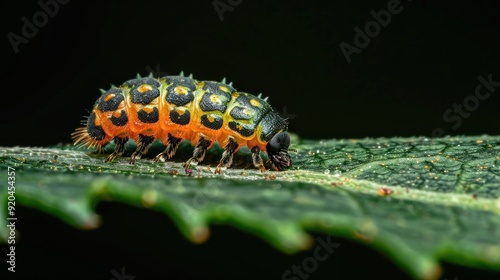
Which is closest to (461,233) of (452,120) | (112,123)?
(112,123)

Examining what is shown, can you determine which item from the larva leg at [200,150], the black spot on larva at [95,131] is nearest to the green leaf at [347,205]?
the larva leg at [200,150]

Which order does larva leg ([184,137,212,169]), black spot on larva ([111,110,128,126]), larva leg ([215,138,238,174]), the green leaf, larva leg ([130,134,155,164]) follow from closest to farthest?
the green leaf, larva leg ([215,138,238,174]), larva leg ([184,137,212,169]), larva leg ([130,134,155,164]), black spot on larva ([111,110,128,126])

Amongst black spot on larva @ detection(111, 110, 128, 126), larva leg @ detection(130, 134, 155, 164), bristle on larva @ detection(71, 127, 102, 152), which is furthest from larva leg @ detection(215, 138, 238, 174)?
bristle on larva @ detection(71, 127, 102, 152)

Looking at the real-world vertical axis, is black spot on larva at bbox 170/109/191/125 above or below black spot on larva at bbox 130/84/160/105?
below

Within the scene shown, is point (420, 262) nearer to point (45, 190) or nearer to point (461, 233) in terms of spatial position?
point (461, 233)

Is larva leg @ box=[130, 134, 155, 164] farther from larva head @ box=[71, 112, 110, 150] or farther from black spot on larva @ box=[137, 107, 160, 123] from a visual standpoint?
larva head @ box=[71, 112, 110, 150]

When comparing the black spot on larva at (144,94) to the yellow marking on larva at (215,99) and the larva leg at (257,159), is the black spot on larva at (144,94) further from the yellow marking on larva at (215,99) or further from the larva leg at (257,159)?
the larva leg at (257,159)

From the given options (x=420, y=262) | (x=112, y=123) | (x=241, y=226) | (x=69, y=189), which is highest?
(x=112, y=123)

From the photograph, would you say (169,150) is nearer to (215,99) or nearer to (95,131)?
(215,99)
